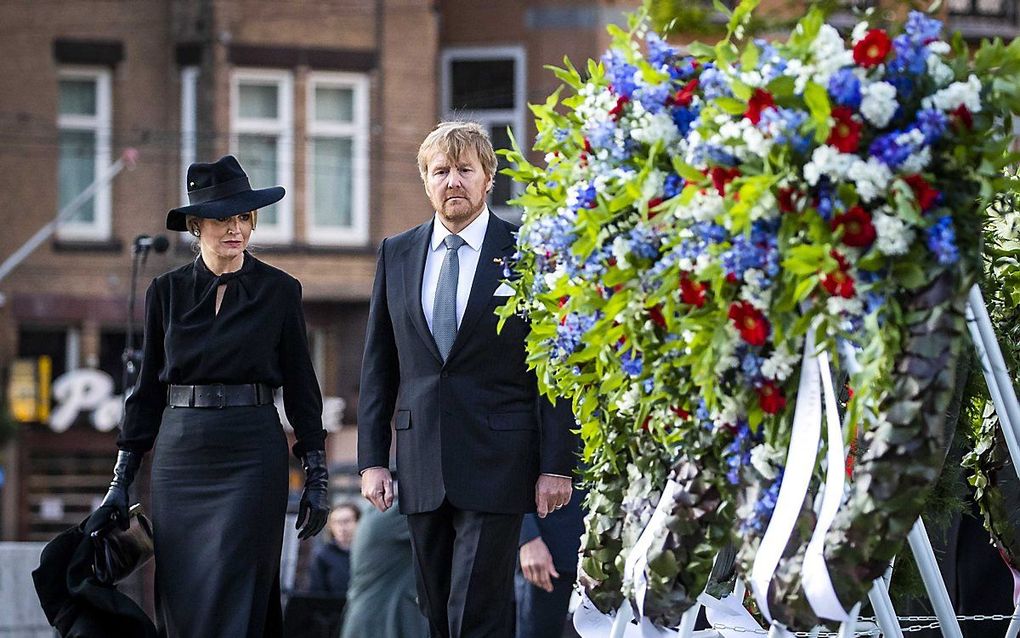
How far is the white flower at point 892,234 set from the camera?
3.91 meters

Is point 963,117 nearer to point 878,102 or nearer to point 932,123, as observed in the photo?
point 932,123

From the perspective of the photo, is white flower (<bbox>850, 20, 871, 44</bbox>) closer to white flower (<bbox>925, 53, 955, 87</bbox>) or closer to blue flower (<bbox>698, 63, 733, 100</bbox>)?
white flower (<bbox>925, 53, 955, 87</bbox>)

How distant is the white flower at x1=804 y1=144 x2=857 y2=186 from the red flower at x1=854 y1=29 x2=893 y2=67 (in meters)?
0.20

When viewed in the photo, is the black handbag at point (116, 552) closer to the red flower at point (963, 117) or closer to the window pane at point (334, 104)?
the red flower at point (963, 117)

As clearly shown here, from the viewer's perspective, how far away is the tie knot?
6.04 meters

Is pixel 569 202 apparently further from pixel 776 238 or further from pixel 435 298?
pixel 435 298

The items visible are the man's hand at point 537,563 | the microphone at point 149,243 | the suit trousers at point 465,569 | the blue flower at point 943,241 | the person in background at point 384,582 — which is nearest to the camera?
the blue flower at point 943,241

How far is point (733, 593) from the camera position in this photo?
17.4ft

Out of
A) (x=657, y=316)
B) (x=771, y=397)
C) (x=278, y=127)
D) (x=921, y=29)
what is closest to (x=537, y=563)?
(x=657, y=316)

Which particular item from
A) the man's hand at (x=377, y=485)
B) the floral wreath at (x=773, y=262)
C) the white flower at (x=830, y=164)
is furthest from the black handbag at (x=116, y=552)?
the white flower at (x=830, y=164)

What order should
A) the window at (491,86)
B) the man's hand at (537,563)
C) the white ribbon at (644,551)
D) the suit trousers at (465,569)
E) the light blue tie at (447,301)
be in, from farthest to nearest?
1. the window at (491,86)
2. the man's hand at (537,563)
3. the light blue tie at (447,301)
4. the suit trousers at (465,569)
5. the white ribbon at (644,551)

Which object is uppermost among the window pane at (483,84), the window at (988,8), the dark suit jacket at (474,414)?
the window at (988,8)

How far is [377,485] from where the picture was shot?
19.9 ft

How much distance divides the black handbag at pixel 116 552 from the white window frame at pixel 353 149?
21235mm
